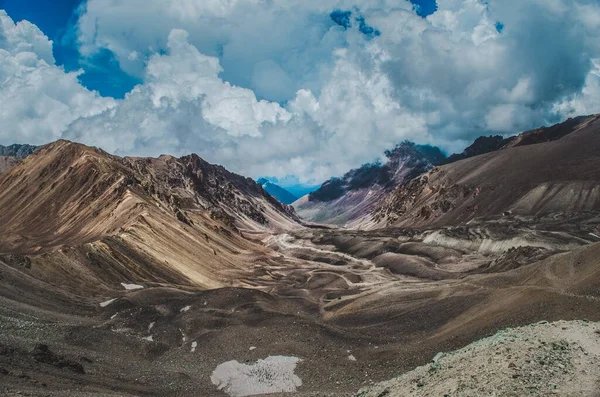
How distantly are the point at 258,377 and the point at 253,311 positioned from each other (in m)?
16.2

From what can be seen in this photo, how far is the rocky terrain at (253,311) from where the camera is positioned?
24.1 m

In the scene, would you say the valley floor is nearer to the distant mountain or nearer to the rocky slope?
the rocky slope

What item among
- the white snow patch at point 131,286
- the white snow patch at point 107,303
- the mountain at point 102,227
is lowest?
the white snow patch at point 107,303

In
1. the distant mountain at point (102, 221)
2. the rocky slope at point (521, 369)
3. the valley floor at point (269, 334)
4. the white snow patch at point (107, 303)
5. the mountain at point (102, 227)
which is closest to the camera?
the rocky slope at point (521, 369)

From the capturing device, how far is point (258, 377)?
38.7m

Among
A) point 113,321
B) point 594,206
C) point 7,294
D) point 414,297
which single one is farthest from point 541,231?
point 7,294

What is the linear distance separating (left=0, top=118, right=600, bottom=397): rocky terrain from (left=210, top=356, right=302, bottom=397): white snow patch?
0.15m

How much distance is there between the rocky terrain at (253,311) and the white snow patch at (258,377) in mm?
145

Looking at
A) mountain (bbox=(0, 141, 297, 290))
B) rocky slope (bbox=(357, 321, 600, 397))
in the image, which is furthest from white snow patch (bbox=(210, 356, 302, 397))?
mountain (bbox=(0, 141, 297, 290))

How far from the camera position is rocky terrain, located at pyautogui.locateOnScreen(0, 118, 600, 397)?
24062mm

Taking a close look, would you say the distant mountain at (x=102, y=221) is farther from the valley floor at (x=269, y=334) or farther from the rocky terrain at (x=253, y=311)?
the valley floor at (x=269, y=334)

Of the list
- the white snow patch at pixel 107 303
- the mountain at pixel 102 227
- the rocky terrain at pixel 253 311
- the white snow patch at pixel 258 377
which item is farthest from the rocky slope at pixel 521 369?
the mountain at pixel 102 227

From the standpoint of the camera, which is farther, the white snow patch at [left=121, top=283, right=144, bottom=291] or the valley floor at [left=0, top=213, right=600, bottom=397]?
the white snow patch at [left=121, top=283, right=144, bottom=291]

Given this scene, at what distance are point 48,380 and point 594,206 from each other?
152835 mm
